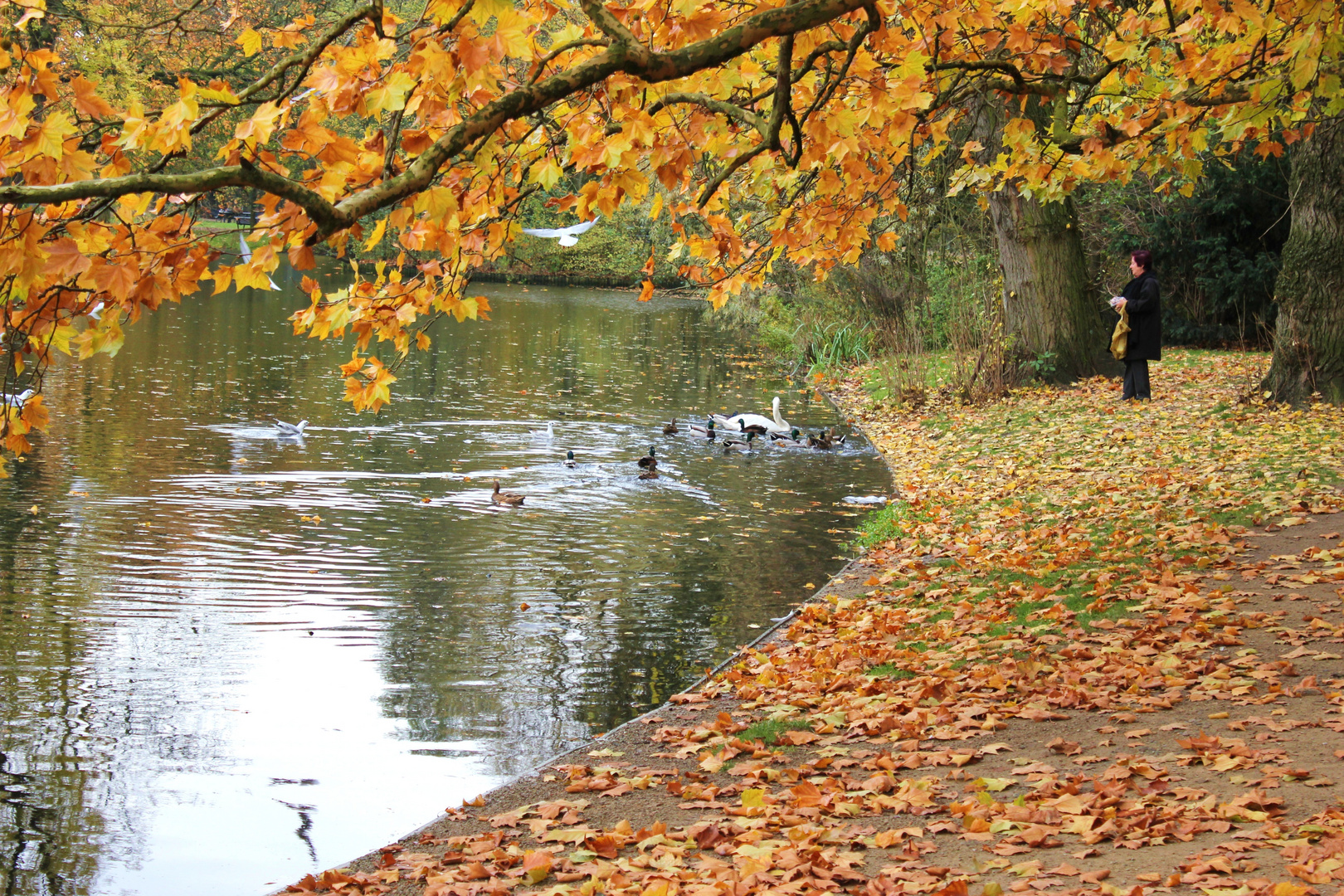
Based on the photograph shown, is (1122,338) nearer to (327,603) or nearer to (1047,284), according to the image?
(1047,284)

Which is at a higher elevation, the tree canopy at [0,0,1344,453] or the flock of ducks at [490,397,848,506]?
the tree canopy at [0,0,1344,453]

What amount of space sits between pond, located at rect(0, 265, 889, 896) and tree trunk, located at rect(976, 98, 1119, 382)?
380 centimetres

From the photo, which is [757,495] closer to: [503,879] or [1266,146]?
[1266,146]

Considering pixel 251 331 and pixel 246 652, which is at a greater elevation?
pixel 251 331

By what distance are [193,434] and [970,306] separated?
13.7 m

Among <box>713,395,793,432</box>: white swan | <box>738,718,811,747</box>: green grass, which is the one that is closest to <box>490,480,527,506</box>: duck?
<box>713,395,793,432</box>: white swan

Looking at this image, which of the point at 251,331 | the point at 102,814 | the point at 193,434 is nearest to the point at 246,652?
the point at 102,814

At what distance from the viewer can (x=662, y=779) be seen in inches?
229

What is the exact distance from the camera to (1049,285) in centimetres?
1894

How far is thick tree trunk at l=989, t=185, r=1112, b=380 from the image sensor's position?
18875 millimetres

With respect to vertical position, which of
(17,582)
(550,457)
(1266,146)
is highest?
(1266,146)

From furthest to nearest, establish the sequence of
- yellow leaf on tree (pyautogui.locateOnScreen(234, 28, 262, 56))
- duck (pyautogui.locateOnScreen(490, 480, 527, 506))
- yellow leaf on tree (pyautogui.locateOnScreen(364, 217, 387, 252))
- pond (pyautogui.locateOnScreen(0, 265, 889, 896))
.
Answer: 1. duck (pyautogui.locateOnScreen(490, 480, 527, 506))
2. pond (pyautogui.locateOnScreen(0, 265, 889, 896))
3. yellow leaf on tree (pyautogui.locateOnScreen(364, 217, 387, 252))
4. yellow leaf on tree (pyautogui.locateOnScreen(234, 28, 262, 56))

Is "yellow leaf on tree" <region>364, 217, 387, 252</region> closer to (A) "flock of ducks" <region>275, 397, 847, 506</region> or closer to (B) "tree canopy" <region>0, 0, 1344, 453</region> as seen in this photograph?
(B) "tree canopy" <region>0, 0, 1344, 453</region>

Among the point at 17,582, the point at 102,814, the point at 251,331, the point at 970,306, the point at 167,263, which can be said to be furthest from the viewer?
the point at 251,331
